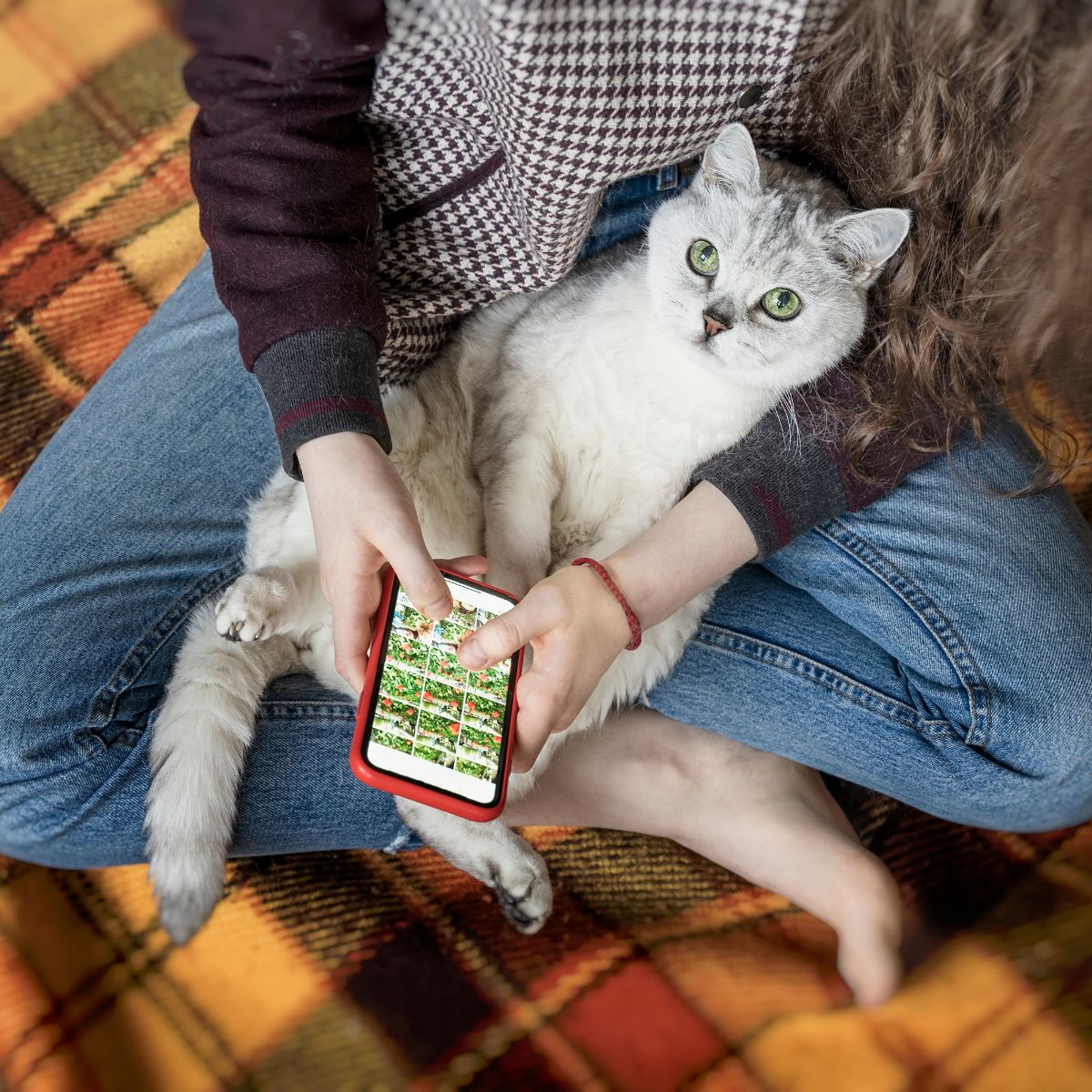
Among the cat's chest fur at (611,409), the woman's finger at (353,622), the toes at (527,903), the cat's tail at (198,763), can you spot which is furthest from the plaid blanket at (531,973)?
the cat's chest fur at (611,409)

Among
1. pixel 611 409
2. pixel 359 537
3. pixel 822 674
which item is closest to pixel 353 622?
pixel 359 537

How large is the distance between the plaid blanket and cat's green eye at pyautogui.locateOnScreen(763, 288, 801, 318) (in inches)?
29.1

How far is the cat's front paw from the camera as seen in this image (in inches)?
44.4

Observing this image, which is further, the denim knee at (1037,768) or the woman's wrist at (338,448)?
the denim knee at (1037,768)

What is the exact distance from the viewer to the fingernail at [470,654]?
3.12 feet

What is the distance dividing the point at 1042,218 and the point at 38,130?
6.51ft

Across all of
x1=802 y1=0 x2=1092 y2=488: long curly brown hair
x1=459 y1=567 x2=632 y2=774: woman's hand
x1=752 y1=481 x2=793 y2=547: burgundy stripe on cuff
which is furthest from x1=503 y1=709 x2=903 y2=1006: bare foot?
x1=802 y1=0 x2=1092 y2=488: long curly brown hair

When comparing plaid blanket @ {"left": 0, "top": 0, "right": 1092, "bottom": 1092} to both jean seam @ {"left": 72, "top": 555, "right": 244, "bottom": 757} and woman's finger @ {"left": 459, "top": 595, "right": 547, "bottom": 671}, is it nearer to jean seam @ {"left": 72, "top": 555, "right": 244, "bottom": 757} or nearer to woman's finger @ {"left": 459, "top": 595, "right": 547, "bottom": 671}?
jean seam @ {"left": 72, "top": 555, "right": 244, "bottom": 757}

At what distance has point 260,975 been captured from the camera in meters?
1.24

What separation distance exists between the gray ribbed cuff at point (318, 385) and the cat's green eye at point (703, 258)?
45 cm

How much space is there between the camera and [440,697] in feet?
3.30

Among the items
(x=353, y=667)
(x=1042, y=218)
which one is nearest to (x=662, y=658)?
(x=353, y=667)

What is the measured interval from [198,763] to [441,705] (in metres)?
0.35

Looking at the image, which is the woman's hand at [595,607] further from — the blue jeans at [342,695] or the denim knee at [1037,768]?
the denim knee at [1037,768]
